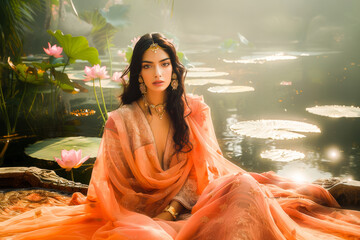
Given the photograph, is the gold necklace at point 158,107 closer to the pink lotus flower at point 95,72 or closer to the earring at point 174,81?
the earring at point 174,81

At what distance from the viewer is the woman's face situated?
58.1 inches

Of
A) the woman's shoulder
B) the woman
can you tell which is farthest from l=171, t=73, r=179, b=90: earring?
the woman's shoulder

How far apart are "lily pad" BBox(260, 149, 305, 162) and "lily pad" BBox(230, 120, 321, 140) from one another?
25 cm

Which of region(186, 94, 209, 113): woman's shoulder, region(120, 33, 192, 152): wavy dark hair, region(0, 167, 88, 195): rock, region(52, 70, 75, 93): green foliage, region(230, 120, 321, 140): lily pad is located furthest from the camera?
region(230, 120, 321, 140): lily pad

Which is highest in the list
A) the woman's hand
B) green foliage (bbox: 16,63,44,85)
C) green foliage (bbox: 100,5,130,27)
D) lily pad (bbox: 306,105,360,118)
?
green foliage (bbox: 100,5,130,27)

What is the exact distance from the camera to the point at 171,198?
1.47 metres

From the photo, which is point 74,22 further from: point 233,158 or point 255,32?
point 255,32

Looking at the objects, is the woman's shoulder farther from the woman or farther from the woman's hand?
the woman's hand

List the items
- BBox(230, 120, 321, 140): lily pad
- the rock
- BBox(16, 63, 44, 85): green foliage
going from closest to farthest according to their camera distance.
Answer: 1. the rock
2. BBox(16, 63, 44, 85): green foliage
3. BBox(230, 120, 321, 140): lily pad

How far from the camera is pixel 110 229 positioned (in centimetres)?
129

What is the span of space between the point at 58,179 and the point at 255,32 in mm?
14371

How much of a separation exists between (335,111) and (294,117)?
1.56 feet

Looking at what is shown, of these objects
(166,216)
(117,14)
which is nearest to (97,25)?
(117,14)

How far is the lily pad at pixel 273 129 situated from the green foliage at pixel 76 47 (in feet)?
4.99
